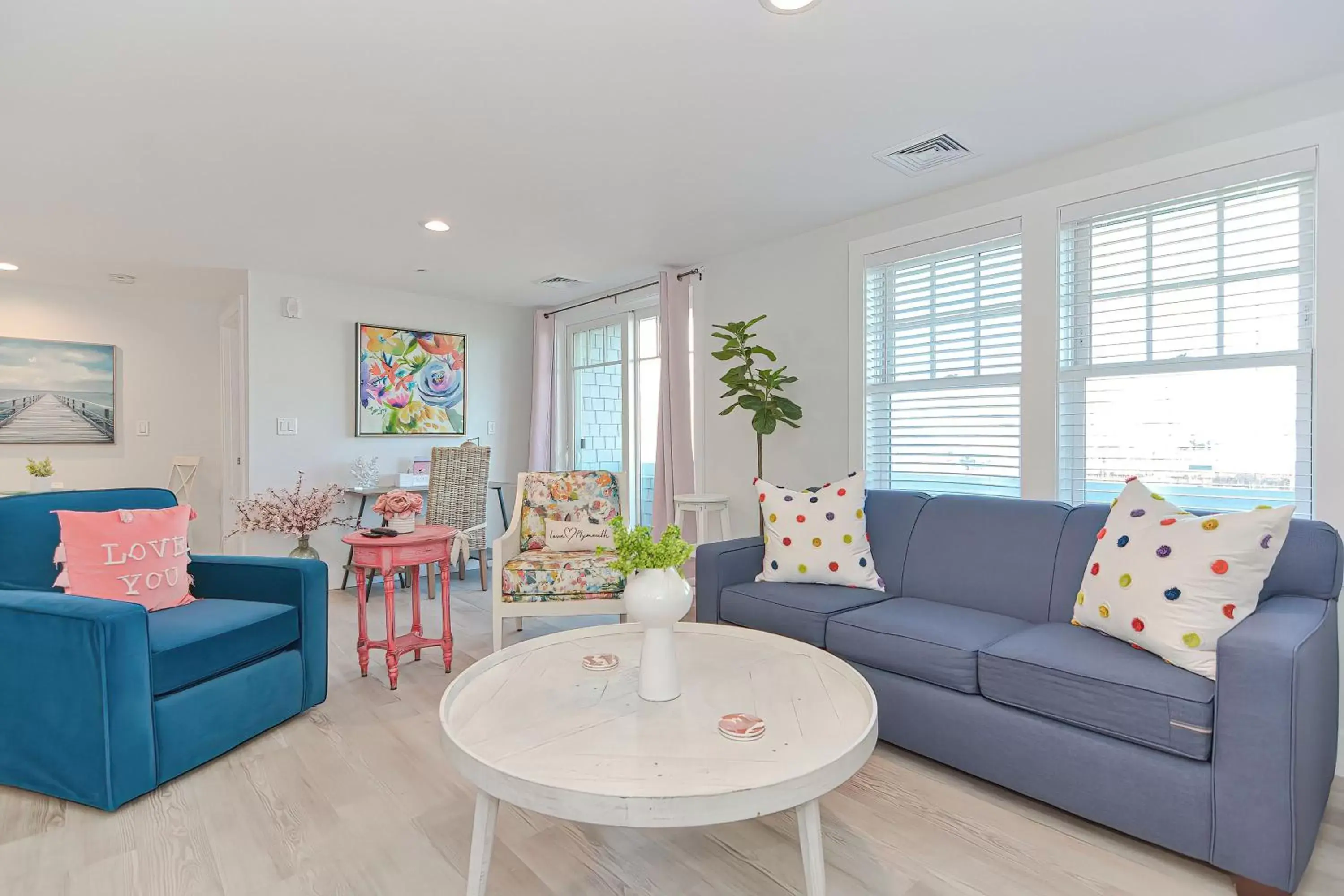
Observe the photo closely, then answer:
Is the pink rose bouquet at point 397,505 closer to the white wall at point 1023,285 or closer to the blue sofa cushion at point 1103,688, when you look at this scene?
the white wall at point 1023,285

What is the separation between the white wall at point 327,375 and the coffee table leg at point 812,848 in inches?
181

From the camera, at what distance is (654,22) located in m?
2.00

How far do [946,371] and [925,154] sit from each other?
1.04 metres

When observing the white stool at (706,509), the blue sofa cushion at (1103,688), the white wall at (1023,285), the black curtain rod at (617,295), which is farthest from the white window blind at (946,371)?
the black curtain rod at (617,295)

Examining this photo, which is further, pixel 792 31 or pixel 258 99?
pixel 258 99

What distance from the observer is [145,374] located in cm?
570

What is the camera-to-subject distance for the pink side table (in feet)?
9.89

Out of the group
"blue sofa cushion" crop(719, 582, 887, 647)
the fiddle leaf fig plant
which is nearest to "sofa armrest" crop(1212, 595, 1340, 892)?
"blue sofa cushion" crop(719, 582, 887, 647)

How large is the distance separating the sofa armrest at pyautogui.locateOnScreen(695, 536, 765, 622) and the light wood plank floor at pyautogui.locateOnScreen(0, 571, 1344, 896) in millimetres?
997

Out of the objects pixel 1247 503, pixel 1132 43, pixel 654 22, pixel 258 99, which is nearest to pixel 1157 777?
pixel 1247 503

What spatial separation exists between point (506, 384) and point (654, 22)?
4562 millimetres

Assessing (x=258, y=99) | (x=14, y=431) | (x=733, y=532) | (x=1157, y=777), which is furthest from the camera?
(x=14, y=431)

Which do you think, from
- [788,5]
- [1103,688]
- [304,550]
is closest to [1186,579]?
[1103,688]

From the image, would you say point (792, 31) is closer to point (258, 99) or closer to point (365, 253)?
point (258, 99)
